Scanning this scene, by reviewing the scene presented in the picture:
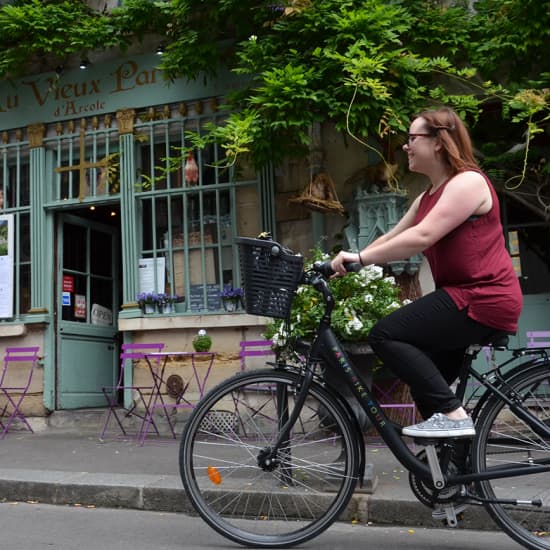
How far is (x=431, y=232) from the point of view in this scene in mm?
2941

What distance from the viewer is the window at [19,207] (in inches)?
336

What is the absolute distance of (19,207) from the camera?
28.4 ft

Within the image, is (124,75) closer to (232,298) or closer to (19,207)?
(19,207)

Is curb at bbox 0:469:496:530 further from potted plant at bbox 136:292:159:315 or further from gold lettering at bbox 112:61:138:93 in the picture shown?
gold lettering at bbox 112:61:138:93

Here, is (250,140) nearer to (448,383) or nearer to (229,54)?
(229,54)

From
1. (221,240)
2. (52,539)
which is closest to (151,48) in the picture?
(221,240)

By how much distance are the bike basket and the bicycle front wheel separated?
355 millimetres

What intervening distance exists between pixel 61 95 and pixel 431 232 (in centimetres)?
674

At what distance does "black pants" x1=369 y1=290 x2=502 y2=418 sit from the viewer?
2979mm

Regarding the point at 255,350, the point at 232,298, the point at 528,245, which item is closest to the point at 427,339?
A: the point at 255,350

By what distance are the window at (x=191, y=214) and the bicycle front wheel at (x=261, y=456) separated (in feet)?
14.5

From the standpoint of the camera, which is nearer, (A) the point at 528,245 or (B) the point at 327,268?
(B) the point at 327,268

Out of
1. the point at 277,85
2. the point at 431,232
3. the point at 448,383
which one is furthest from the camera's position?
the point at 277,85

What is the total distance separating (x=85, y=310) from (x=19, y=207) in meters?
1.50
